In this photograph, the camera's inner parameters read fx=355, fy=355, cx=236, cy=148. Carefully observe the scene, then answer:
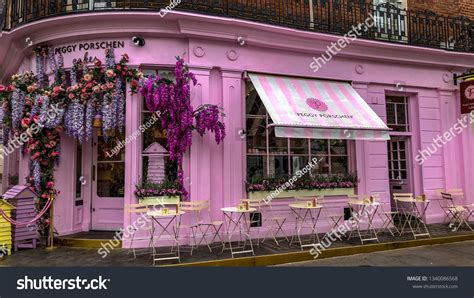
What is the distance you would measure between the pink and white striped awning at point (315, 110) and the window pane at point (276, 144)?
988 millimetres

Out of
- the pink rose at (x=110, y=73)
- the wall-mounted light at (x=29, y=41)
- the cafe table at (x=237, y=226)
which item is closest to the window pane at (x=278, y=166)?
the cafe table at (x=237, y=226)

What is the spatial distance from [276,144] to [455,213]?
17.2 ft

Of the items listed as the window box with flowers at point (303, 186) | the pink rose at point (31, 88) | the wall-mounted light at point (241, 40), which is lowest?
the window box with flowers at point (303, 186)

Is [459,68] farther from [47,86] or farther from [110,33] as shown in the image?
[47,86]

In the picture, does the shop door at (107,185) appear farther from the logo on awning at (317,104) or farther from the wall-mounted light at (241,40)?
the logo on awning at (317,104)

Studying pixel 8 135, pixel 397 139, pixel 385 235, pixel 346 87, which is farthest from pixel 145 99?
pixel 397 139

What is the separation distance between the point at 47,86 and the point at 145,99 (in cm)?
231

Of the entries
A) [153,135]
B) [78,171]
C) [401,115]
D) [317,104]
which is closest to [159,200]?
[153,135]

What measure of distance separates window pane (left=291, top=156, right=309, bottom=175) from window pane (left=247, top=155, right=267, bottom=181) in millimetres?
756

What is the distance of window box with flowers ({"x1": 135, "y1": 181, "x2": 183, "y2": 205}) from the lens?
23.7 ft

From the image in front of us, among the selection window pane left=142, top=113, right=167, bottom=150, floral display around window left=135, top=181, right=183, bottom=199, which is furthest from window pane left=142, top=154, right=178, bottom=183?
window pane left=142, top=113, right=167, bottom=150

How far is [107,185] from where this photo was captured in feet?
26.8

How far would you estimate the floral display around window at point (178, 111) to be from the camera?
710 centimetres

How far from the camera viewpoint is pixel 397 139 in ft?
33.8
